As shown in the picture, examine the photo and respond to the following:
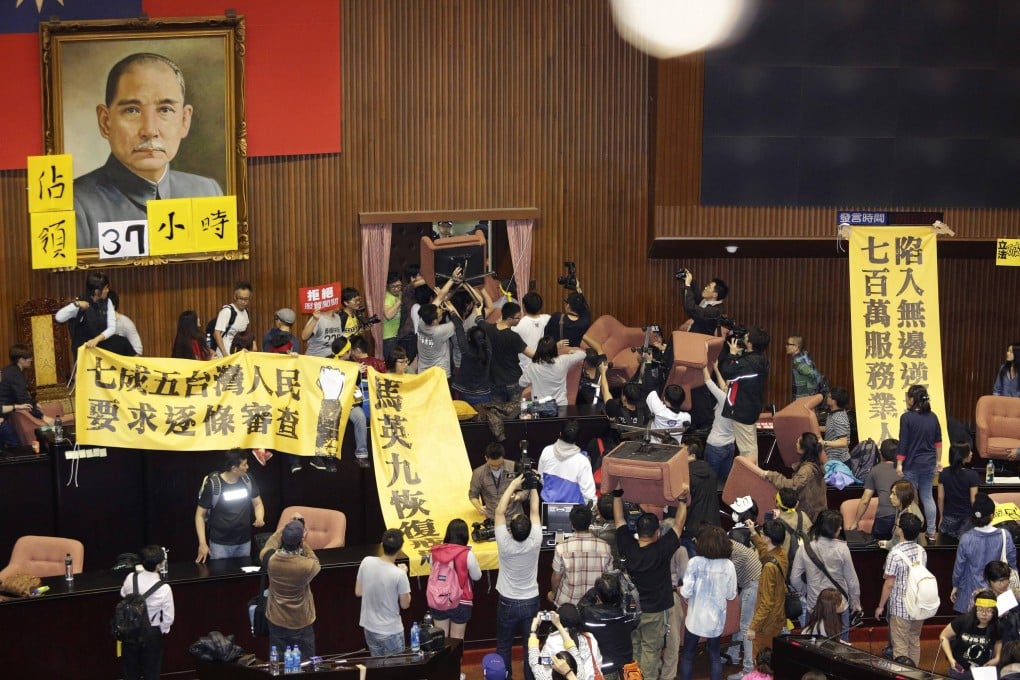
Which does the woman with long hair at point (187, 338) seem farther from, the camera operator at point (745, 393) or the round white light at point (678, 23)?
the round white light at point (678, 23)

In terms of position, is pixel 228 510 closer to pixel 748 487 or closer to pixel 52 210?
pixel 748 487

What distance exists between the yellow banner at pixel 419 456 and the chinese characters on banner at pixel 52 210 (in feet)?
15.2

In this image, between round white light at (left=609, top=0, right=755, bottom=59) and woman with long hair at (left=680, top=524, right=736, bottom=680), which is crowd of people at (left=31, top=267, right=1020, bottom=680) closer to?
woman with long hair at (left=680, top=524, right=736, bottom=680)

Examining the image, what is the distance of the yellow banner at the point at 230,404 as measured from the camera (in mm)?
12836

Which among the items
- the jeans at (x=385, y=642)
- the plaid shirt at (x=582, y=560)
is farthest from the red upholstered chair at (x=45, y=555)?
the plaid shirt at (x=582, y=560)

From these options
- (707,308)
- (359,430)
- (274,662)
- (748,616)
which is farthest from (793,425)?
(274,662)

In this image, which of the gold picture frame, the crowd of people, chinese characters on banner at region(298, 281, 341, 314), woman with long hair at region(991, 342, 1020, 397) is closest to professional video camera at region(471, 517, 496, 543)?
the crowd of people

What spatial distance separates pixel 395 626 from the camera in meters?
10.7

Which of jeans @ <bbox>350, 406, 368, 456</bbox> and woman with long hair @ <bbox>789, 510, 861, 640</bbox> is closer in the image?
woman with long hair @ <bbox>789, 510, 861, 640</bbox>

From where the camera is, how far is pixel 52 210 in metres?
15.6

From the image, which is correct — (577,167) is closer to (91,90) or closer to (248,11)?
(248,11)

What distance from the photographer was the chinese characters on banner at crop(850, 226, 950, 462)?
15.0 m

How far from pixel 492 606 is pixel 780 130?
7002 millimetres

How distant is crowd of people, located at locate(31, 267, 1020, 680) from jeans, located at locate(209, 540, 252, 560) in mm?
12
